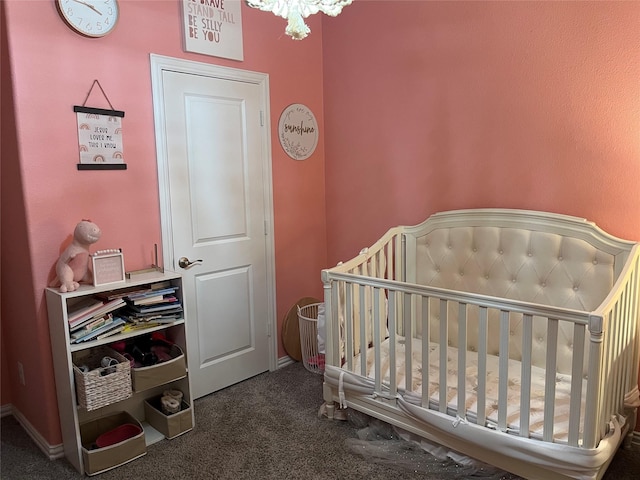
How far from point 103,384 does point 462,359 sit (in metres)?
1.56

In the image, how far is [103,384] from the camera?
2.11m

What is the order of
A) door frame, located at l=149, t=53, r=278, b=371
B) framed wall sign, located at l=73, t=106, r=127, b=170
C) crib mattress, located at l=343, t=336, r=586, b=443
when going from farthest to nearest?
door frame, located at l=149, t=53, r=278, b=371
framed wall sign, located at l=73, t=106, r=127, b=170
crib mattress, located at l=343, t=336, r=586, b=443

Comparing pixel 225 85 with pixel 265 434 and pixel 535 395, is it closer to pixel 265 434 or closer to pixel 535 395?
pixel 265 434

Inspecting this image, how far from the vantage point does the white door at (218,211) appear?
8.48ft

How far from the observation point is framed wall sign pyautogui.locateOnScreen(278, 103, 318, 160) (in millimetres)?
3105

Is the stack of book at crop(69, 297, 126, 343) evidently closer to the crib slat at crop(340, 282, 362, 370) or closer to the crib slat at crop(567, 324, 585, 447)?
the crib slat at crop(340, 282, 362, 370)

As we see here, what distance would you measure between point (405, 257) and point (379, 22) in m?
1.45

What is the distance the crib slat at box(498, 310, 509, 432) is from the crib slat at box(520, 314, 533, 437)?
2.5 inches

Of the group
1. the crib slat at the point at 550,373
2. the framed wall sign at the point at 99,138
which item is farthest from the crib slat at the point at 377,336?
the framed wall sign at the point at 99,138

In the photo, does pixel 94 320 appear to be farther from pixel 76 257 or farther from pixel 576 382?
pixel 576 382

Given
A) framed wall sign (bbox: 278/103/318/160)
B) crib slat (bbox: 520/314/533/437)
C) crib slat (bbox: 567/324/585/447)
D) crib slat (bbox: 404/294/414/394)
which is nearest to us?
crib slat (bbox: 567/324/585/447)

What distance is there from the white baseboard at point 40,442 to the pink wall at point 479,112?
1.99m

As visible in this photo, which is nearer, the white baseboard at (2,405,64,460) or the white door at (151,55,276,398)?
the white baseboard at (2,405,64,460)

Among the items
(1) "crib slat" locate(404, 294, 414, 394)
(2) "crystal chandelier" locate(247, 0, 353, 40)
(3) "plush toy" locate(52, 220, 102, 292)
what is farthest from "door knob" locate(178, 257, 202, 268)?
(2) "crystal chandelier" locate(247, 0, 353, 40)
